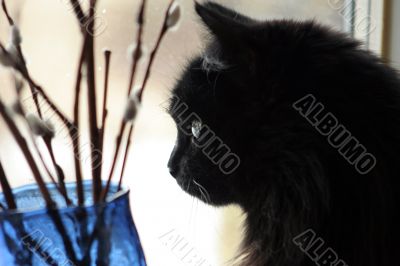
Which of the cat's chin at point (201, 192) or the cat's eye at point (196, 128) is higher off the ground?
the cat's eye at point (196, 128)

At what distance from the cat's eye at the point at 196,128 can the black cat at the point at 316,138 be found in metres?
0.07

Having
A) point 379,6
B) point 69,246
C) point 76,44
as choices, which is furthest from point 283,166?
point 379,6

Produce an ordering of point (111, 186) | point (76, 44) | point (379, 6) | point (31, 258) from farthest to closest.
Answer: point (379, 6)
point (76, 44)
point (111, 186)
point (31, 258)

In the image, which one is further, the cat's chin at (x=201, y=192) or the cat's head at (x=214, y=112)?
the cat's chin at (x=201, y=192)

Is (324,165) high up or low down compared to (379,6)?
down

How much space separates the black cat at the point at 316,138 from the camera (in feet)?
2.33

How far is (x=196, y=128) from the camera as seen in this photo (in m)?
0.82

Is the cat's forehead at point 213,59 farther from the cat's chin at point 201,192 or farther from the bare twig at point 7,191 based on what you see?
the bare twig at point 7,191

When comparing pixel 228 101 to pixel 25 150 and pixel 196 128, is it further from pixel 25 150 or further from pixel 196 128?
pixel 25 150

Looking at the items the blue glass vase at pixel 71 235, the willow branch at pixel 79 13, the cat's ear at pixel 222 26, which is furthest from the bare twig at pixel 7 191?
the cat's ear at pixel 222 26

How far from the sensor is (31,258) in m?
0.67

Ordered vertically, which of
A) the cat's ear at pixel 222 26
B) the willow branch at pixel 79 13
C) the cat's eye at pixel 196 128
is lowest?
the cat's eye at pixel 196 128

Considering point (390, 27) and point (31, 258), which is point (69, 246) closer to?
point (31, 258)

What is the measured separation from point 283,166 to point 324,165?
0.06 metres
